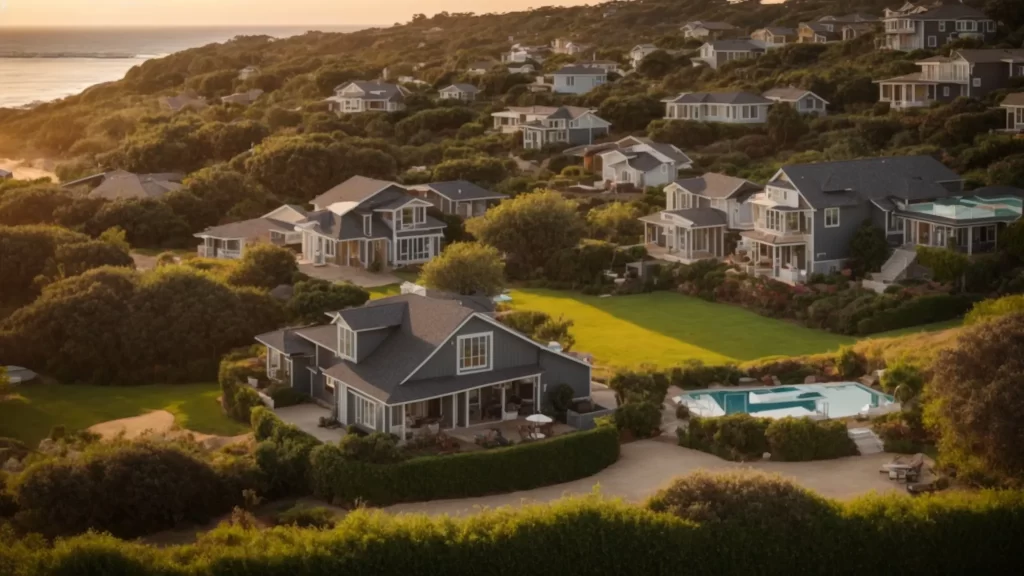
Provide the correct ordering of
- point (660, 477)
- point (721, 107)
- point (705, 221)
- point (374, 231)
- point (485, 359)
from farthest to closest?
1. point (721, 107)
2. point (374, 231)
3. point (705, 221)
4. point (485, 359)
5. point (660, 477)

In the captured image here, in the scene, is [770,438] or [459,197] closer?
[770,438]

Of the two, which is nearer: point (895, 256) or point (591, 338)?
point (591, 338)

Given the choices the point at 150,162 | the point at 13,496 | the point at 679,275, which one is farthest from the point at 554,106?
the point at 13,496

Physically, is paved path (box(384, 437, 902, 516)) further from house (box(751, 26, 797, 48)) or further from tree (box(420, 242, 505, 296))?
house (box(751, 26, 797, 48))

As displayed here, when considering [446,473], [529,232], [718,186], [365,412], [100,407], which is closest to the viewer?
[446,473]

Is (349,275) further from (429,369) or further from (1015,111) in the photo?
(1015,111)

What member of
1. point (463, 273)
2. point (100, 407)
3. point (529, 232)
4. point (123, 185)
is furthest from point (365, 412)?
point (123, 185)

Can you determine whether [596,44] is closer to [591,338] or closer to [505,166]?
[505,166]
